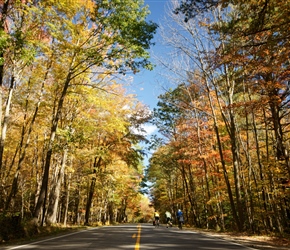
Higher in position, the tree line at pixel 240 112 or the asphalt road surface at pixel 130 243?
the tree line at pixel 240 112

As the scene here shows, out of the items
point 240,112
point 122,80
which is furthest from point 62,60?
point 240,112

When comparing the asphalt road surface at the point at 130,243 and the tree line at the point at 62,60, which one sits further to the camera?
the tree line at the point at 62,60

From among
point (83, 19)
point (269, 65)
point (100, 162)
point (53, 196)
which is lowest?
point (53, 196)

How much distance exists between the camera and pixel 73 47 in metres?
12.8

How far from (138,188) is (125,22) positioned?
35808mm

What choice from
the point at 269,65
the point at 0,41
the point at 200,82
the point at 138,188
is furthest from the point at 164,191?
the point at 0,41

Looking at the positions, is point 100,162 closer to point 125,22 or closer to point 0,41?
point 125,22

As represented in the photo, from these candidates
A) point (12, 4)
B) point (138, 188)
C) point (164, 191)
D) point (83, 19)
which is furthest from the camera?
point (164, 191)

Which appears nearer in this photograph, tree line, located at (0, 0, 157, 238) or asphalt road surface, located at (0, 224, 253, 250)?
asphalt road surface, located at (0, 224, 253, 250)

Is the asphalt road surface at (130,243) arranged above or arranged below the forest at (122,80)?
below

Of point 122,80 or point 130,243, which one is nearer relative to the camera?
point 130,243

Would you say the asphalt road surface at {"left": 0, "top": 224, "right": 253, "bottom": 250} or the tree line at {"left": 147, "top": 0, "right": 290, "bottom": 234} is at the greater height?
the tree line at {"left": 147, "top": 0, "right": 290, "bottom": 234}

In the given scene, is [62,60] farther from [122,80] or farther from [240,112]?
[240,112]

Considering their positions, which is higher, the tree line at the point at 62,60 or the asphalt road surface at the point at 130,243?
the tree line at the point at 62,60
